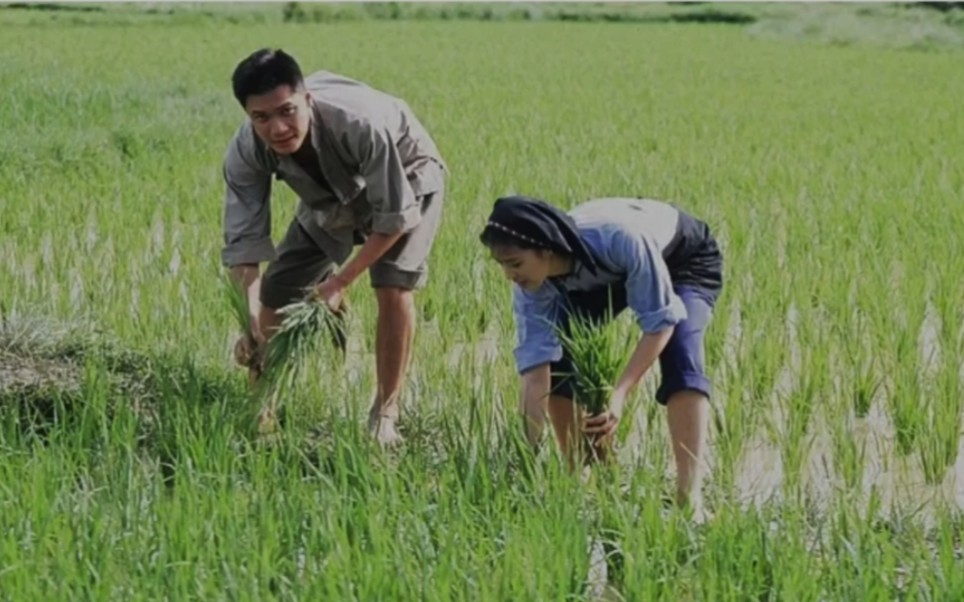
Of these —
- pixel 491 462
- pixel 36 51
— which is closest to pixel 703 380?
pixel 491 462

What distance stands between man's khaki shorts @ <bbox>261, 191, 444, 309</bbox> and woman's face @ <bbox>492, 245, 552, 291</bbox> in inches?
33.4

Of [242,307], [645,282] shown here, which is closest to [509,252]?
[645,282]

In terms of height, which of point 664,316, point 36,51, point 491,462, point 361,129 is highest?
point 361,129

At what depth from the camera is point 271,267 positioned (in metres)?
3.79

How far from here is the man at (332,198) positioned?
312 centimetres

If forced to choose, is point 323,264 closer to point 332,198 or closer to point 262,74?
point 332,198

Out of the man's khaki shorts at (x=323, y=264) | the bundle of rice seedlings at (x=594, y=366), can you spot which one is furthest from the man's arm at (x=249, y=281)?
the bundle of rice seedlings at (x=594, y=366)

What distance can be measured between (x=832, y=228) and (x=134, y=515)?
3.62 m

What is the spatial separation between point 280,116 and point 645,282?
32.3 inches

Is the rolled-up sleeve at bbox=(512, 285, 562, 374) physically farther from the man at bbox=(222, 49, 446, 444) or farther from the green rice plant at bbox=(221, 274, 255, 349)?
the green rice plant at bbox=(221, 274, 255, 349)

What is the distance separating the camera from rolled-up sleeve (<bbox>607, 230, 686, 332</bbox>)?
283cm

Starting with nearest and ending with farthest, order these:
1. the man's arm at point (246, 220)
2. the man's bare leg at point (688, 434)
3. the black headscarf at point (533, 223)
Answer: the black headscarf at point (533, 223) → the man's bare leg at point (688, 434) → the man's arm at point (246, 220)

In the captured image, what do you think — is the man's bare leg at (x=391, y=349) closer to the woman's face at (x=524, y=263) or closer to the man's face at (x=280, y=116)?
the man's face at (x=280, y=116)

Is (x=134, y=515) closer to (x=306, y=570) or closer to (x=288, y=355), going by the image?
(x=306, y=570)
